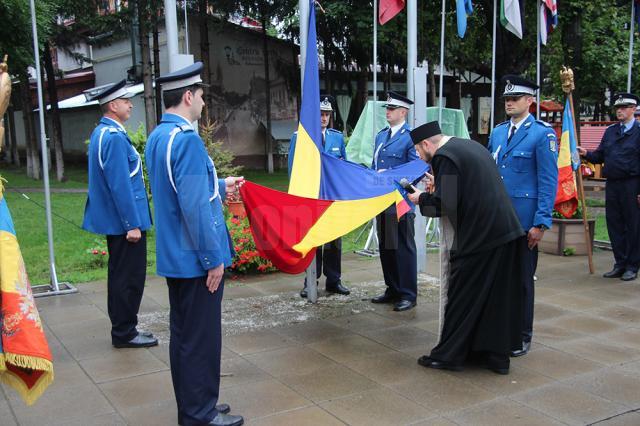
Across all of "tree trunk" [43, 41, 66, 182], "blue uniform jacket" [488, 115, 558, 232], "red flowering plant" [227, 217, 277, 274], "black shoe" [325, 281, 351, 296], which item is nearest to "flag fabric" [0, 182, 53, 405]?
"blue uniform jacket" [488, 115, 558, 232]

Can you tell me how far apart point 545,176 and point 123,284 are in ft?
11.1

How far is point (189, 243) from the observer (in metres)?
3.31

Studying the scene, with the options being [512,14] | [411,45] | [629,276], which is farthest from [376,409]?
[512,14]

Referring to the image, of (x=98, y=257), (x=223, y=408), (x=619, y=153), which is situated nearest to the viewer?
(x=223, y=408)

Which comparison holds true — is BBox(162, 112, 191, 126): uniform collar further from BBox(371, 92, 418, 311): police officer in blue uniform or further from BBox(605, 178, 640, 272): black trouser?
BBox(605, 178, 640, 272): black trouser

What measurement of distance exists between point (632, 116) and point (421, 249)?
2914 mm

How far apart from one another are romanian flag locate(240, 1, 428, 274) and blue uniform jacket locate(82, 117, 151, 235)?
32.6 inches

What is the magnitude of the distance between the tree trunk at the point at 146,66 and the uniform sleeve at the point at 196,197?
13.7 meters

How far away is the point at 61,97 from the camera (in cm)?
3066

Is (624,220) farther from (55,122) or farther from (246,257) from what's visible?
(55,122)

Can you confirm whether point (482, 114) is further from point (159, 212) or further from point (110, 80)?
point (159, 212)

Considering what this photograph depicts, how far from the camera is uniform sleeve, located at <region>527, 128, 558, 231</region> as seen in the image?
15.2 feet

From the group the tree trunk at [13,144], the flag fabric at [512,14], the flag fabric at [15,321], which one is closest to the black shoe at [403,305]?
the flag fabric at [15,321]

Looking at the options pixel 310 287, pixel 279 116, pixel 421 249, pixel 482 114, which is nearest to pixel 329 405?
pixel 310 287
